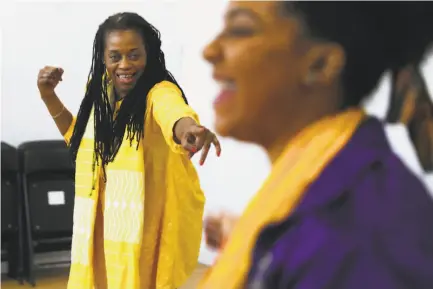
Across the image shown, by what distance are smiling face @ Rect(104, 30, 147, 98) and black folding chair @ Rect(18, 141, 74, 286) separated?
188cm

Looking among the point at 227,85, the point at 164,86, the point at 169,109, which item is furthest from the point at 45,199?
the point at 227,85

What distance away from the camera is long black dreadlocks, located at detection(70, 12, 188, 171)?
1.70 meters

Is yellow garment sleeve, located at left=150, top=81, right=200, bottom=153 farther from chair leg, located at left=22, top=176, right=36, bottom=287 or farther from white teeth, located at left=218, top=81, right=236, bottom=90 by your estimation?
chair leg, located at left=22, top=176, right=36, bottom=287

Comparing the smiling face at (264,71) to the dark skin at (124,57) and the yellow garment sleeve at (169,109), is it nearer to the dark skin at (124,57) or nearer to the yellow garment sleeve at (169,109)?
the yellow garment sleeve at (169,109)

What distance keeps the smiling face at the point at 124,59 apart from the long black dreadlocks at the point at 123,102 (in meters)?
0.02

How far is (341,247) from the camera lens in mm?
480

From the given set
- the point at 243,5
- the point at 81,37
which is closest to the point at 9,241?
the point at 81,37

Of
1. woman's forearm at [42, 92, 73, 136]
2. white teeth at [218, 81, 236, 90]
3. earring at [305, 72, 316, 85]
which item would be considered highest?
earring at [305, 72, 316, 85]

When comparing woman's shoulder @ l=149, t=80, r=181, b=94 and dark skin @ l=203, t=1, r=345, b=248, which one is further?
woman's shoulder @ l=149, t=80, r=181, b=94

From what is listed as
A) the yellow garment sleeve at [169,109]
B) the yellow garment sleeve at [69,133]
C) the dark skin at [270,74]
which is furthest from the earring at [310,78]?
the yellow garment sleeve at [69,133]

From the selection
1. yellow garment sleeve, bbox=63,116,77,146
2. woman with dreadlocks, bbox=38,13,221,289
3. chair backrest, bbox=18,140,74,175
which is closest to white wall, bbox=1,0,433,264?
chair backrest, bbox=18,140,74,175

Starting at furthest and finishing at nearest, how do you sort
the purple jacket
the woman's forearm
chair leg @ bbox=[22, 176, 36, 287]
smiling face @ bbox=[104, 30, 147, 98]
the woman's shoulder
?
chair leg @ bbox=[22, 176, 36, 287], the woman's forearm, smiling face @ bbox=[104, 30, 147, 98], the woman's shoulder, the purple jacket

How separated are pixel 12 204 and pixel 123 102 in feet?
6.46

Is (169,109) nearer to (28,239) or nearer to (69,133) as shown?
(69,133)
